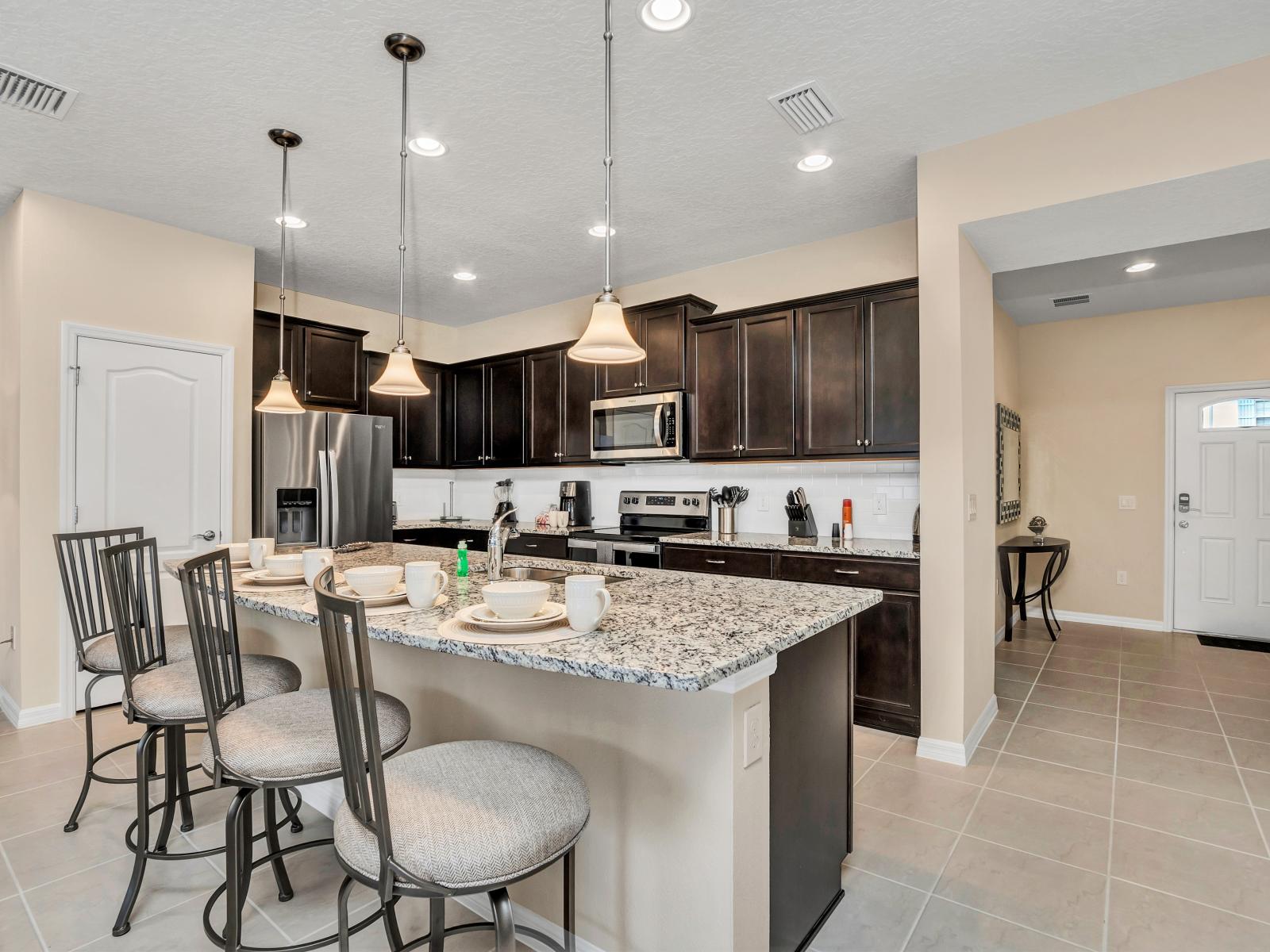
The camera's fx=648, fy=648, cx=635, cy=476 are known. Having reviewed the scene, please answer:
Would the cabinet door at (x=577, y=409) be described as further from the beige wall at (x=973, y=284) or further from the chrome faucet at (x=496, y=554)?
the chrome faucet at (x=496, y=554)

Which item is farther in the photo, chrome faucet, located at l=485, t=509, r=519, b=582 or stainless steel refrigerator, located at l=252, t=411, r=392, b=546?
stainless steel refrigerator, located at l=252, t=411, r=392, b=546

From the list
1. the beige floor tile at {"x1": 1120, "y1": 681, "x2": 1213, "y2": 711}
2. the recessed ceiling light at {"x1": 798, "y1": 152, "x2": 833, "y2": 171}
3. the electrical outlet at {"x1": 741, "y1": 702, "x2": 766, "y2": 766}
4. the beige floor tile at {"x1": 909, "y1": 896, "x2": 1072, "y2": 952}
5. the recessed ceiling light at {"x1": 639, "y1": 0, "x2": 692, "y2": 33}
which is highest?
the recessed ceiling light at {"x1": 798, "y1": 152, "x2": 833, "y2": 171}

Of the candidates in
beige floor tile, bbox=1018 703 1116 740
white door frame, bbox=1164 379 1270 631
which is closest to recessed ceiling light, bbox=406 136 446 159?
beige floor tile, bbox=1018 703 1116 740

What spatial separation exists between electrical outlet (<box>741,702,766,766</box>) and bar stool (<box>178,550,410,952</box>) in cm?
76

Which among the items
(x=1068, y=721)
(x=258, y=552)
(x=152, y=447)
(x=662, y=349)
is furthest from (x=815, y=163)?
(x=152, y=447)

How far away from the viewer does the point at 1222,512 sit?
5141mm

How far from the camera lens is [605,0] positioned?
2008mm

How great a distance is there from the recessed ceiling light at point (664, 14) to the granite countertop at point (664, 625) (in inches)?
70.9

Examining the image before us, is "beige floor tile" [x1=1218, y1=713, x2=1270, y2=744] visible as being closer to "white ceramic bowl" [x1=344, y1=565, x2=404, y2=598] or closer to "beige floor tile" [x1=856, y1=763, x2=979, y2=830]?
"beige floor tile" [x1=856, y1=763, x2=979, y2=830]

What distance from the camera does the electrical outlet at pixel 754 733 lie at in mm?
1351

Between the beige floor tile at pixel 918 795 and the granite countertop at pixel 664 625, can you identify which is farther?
the beige floor tile at pixel 918 795

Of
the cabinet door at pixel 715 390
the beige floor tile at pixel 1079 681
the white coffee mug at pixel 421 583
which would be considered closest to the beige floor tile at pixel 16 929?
the white coffee mug at pixel 421 583

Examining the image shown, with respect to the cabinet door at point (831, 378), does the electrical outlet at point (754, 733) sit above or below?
below

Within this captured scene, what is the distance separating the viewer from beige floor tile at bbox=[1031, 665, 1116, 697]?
152 inches
